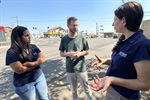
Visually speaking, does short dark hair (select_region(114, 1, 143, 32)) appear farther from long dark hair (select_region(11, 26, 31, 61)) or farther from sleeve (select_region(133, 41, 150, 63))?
long dark hair (select_region(11, 26, 31, 61))

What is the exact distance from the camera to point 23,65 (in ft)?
A: 8.02

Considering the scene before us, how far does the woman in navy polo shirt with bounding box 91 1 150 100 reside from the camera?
1.32m

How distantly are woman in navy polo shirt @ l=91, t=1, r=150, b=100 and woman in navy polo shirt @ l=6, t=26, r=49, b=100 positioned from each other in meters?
1.43

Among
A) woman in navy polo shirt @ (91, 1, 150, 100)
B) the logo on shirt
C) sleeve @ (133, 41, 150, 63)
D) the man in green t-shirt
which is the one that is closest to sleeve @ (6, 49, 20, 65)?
the man in green t-shirt

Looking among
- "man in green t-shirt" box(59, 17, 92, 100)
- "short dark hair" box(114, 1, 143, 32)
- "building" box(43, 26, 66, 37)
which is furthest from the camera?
"building" box(43, 26, 66, 37)

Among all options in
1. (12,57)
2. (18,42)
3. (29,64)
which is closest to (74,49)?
(29,64)

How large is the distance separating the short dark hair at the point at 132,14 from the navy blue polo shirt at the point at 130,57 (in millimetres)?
85

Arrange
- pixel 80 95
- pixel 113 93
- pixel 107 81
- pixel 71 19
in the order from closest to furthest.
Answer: pixel 107 81 → pixel 113 93 → pixel 71 19 → pixel 80 95

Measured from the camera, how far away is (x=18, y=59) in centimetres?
242

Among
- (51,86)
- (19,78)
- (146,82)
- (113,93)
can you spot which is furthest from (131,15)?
(51,86)

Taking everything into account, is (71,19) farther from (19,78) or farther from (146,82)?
(146,82)

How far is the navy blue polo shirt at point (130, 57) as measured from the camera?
1.34 metres

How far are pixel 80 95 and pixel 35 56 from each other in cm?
192


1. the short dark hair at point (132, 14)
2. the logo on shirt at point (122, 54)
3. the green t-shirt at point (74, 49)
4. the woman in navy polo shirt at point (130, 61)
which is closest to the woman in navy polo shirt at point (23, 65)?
the green t-shirt at point (74, 49)
